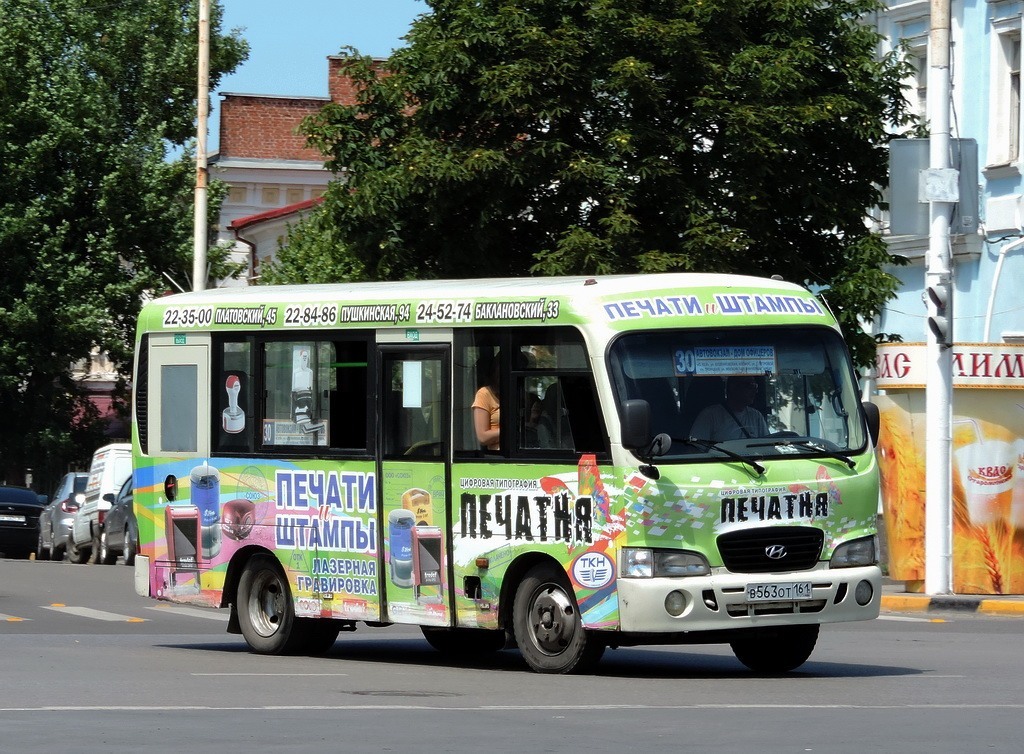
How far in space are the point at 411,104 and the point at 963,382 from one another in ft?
27.6

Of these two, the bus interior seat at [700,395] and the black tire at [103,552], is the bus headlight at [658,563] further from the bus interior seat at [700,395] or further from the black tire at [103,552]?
the black tire at [103,552]

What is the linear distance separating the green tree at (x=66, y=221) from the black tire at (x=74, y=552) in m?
10.6

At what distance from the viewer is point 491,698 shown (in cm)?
1203

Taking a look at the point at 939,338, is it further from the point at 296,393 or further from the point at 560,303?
the point at 560,303

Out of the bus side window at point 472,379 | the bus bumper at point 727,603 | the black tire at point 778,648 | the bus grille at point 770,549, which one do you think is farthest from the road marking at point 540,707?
the bus side window at point 472,379

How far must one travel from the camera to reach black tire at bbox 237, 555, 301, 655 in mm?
15820

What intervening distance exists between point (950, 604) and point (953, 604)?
39 millimetres

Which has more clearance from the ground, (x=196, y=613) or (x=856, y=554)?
(x=856, y=554)

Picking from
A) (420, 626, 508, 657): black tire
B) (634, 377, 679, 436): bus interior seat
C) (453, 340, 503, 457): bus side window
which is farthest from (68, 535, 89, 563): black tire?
(634, 377, 679, 436): bus interior seat

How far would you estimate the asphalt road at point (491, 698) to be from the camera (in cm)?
979

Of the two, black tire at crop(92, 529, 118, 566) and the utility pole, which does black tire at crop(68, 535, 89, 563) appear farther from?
the utility pole

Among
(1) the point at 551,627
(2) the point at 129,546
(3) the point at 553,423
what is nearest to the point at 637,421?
(3) the point at 553,423

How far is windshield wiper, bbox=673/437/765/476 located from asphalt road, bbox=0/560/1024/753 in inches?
50.8

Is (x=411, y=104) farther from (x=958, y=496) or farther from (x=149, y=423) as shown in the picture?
(x=149, y=423)
